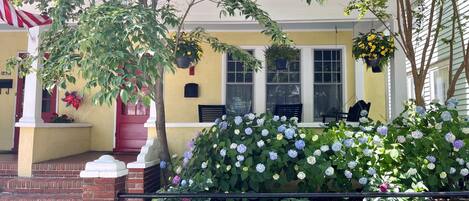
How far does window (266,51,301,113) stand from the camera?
7.55 meters

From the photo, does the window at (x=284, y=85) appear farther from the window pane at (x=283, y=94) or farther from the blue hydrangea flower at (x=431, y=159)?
the blue hydrangea flower at (x=431, y=159)

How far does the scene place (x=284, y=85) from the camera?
757 cm

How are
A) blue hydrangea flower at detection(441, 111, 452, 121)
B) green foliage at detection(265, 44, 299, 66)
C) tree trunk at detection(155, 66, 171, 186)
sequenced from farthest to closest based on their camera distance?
green foliage at detection(265, 44, 299, 66) → tree trunk at detection(155, 66, 171, 186) → blue hydrangea flower at detection(441, 111, 452, 121)

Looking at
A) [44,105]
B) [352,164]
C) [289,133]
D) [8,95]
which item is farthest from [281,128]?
[8,95]

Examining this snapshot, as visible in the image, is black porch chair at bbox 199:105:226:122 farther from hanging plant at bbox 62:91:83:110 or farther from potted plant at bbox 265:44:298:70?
hanging plant at bbox 62:91:83:110

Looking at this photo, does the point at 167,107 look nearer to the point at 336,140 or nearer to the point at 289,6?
the point at 289,6

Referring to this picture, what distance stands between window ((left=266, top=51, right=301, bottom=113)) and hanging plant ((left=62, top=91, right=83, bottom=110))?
3.59 metres

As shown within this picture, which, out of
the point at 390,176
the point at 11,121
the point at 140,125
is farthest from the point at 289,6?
the point at 11,121

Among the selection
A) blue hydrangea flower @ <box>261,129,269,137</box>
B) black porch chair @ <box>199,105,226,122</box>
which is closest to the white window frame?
black porch chair @ <box>199,105,226,122</box>

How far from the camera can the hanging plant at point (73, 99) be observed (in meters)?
7.43

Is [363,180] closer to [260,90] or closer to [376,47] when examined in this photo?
[376,47]

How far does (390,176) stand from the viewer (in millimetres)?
3730

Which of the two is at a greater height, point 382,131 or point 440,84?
point 440,84

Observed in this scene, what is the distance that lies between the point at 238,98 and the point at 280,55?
1415 mm
